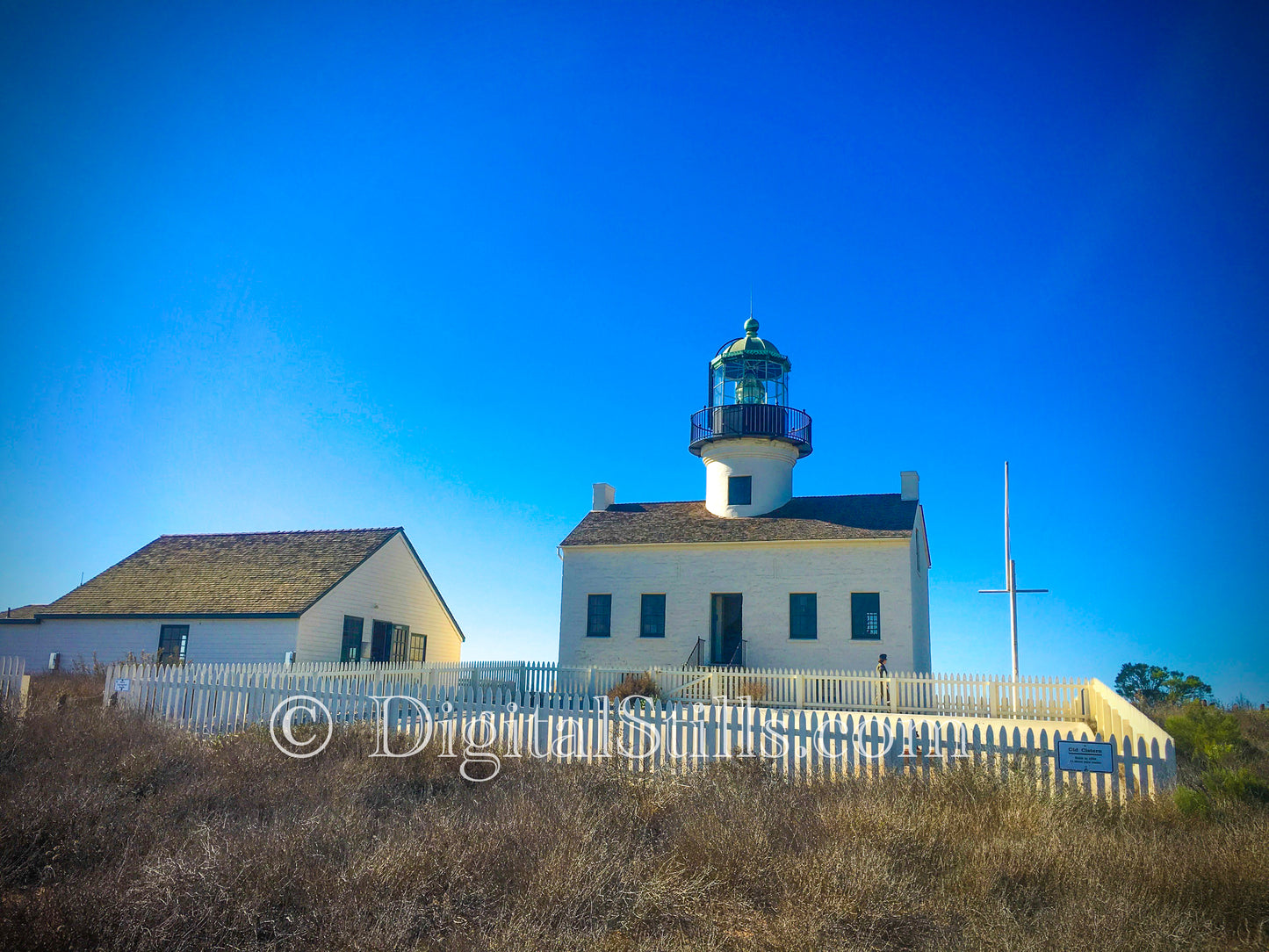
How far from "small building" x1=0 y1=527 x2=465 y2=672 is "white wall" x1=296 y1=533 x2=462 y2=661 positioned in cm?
5

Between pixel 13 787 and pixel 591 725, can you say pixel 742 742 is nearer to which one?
pixel 591 725

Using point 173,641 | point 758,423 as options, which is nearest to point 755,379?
point 758,423

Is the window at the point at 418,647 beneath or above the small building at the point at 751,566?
beneath

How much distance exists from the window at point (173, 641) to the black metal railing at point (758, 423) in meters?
15.7

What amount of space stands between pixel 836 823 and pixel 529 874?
244cm

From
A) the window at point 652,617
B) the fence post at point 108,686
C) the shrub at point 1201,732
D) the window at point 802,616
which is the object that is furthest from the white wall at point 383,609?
the shrub at point 1201,732

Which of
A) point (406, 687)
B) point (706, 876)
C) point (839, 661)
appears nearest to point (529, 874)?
point (706, 876)

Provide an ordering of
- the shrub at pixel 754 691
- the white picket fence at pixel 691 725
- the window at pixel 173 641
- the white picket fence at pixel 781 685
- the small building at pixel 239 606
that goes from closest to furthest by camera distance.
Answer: the white picket fence at pixel 691 725
the white picket fence at pixel 781 685
the shrub at pixel 754 691
the small building at pixel 239 606
the window at pixel 173 641

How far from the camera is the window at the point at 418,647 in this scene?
28.4 metres

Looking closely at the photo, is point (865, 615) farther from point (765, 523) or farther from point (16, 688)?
point (16, 688)

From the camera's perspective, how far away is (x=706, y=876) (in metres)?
5.54

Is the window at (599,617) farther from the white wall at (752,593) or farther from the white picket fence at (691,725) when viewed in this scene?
the white picket fence at (691,725)

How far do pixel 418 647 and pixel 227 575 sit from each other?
21.8ft

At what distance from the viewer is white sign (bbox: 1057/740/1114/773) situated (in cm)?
809
